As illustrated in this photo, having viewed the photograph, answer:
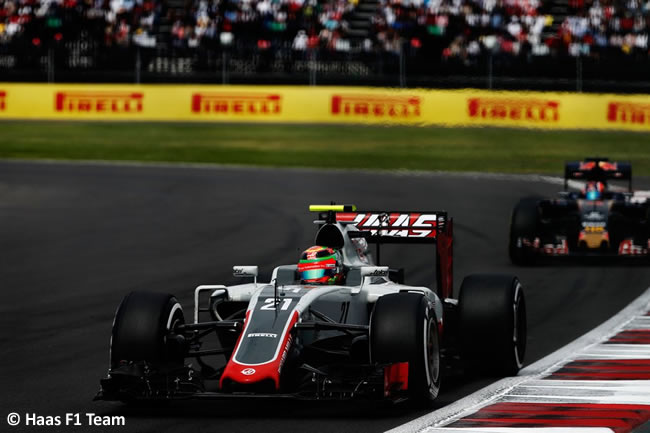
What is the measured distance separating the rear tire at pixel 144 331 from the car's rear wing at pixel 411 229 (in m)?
2.23

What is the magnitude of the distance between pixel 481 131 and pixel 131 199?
657 inches

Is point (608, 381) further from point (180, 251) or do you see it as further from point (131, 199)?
point (131, 199)

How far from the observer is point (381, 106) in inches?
1623

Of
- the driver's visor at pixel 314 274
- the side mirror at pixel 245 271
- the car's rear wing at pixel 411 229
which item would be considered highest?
the car's rear wing at pixel 411 229

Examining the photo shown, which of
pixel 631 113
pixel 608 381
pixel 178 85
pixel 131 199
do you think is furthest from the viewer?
pixel 178 85

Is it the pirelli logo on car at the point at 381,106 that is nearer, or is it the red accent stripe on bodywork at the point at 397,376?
the red accent stripe on bodywork at the point at 397,376

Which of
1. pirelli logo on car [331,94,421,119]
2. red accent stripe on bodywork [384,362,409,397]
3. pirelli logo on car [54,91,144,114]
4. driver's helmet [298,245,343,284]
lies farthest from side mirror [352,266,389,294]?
pirelli logo on car [54,91,144,114]

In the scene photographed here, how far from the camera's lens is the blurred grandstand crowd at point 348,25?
42031 mm

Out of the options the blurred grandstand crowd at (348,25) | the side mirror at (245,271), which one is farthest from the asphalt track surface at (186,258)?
the blurred grandstand crowd at (348,25)

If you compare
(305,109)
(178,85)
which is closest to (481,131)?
(305,109)

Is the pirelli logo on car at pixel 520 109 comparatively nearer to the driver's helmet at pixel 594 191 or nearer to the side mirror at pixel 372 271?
the driver's helmet at pixel 594 191

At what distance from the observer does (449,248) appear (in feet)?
37.1

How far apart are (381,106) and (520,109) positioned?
14.2ft

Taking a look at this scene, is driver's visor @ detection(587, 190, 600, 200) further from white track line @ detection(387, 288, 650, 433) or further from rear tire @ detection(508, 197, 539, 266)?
white track line @ detection(387, 288, 650, 433)
